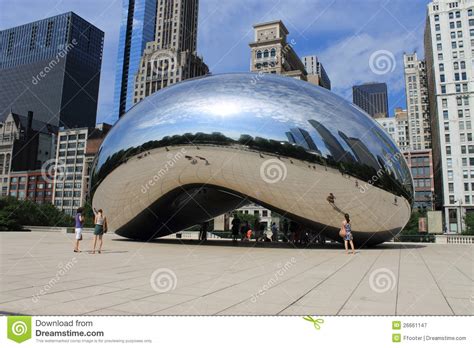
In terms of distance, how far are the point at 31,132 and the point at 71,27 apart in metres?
38.2

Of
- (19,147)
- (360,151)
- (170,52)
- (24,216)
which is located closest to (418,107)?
(170,52)

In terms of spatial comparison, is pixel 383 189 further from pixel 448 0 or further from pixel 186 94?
pixel 448 0

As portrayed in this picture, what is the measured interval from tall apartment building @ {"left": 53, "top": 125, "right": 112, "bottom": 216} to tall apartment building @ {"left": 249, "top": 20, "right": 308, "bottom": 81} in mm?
52726

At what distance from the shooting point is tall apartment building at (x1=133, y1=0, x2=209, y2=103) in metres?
125

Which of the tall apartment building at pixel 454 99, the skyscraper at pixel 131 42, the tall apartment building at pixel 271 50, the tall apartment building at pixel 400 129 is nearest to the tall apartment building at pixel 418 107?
the tall apartment building at pixel 400 129

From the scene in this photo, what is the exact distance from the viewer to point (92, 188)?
1562 centimetres

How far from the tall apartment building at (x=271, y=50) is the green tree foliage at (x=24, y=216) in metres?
74.5

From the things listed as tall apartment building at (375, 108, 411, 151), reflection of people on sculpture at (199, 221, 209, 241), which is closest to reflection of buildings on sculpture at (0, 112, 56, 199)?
reflection of people on sculpture at (199, 221, 209, 241)

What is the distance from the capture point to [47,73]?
13050 centimetres

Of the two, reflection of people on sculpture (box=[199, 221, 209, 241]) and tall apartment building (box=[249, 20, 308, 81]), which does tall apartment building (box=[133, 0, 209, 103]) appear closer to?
tall apartment building (box=[249, 20, 308, 81])

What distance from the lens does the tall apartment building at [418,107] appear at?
139750 mm

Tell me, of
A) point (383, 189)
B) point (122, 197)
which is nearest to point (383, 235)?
point (383, 189)

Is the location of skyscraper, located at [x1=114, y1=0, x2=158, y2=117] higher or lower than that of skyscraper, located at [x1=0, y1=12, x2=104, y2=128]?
higher
